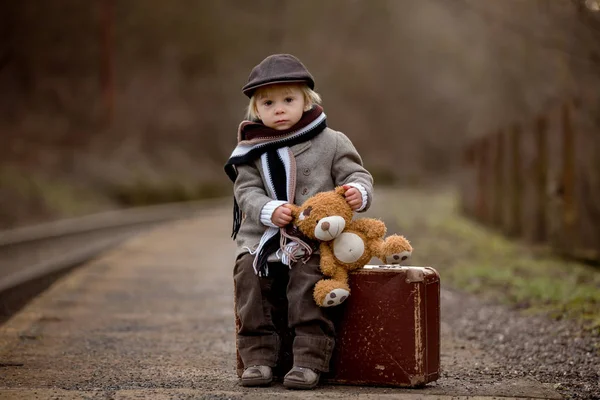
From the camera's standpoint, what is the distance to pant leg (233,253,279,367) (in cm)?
416

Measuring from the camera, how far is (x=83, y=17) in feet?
82.6

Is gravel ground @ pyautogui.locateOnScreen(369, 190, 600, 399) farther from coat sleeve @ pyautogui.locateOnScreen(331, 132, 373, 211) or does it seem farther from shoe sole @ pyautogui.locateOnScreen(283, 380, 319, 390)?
coat sleeve @ pyautogui.locateOnScreen(331, 132, 373, 211)

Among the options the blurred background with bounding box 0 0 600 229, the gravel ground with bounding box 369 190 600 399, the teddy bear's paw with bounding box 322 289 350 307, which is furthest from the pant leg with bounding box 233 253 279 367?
the blurred background with bounding box 0 0 600 229

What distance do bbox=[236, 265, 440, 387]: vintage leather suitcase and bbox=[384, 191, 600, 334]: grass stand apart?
1877mm

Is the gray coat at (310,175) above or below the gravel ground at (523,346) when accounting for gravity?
above

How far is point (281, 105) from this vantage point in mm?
4305

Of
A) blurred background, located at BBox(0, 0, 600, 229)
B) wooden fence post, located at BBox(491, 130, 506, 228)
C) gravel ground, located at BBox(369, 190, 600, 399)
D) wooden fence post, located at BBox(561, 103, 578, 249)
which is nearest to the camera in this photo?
gravel ground, located at BBox(369, 190, 600, 399)

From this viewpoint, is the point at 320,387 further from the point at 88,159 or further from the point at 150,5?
the point at 150,5

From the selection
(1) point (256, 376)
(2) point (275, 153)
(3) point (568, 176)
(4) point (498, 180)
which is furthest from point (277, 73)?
(4) point (498, 180)

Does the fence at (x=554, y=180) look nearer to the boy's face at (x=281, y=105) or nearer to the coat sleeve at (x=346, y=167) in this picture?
the coat sleeve at (x=346, y=167)

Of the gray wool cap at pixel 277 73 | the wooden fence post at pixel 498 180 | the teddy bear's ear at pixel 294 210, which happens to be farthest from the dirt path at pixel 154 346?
the wooden fence post at pixel 498 180

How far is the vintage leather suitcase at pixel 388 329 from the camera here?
4016 mm

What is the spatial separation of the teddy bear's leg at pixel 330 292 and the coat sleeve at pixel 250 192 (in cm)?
48

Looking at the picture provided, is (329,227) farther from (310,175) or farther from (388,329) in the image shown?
(388,329)
